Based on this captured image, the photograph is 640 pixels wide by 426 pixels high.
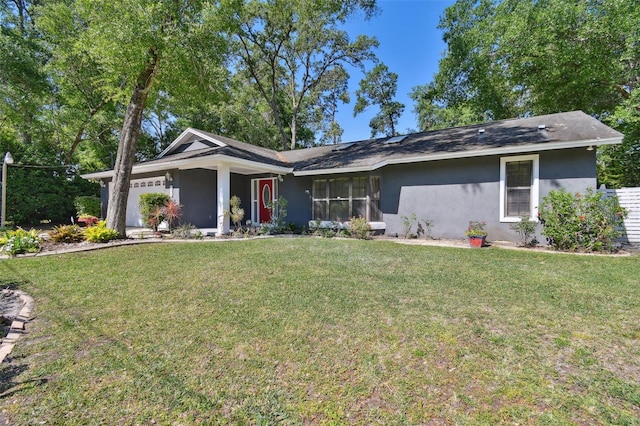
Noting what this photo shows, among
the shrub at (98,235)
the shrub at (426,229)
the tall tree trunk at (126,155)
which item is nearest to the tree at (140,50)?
the tall tree trunk at (126,155)

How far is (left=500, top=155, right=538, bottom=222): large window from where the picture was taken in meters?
8.16

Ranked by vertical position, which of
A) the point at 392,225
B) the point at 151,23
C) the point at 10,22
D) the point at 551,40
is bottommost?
the point at 392,225

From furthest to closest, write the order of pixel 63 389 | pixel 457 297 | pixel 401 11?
1. pixel 401 11
2. pixel 457 297
3. pixel 63 389

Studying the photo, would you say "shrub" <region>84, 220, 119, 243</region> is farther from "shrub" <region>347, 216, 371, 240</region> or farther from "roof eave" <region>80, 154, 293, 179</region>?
"shrub" <region>347, 216, 371, 240</region>

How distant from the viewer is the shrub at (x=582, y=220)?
6.95m

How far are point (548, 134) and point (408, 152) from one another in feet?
12.7

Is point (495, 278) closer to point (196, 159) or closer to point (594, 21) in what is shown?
point (196, 159)

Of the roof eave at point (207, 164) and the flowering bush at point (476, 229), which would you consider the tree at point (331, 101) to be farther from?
the flowering bush at point (476, 229)

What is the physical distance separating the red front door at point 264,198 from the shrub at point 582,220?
955 centimetres

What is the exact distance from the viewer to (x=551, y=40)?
44.2ft

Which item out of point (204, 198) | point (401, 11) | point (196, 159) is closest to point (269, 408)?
point (196, 159)

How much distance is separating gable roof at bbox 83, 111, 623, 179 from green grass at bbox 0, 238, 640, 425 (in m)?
3.99

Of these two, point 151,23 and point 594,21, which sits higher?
point 594,21

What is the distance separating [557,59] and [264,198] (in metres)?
14.9
